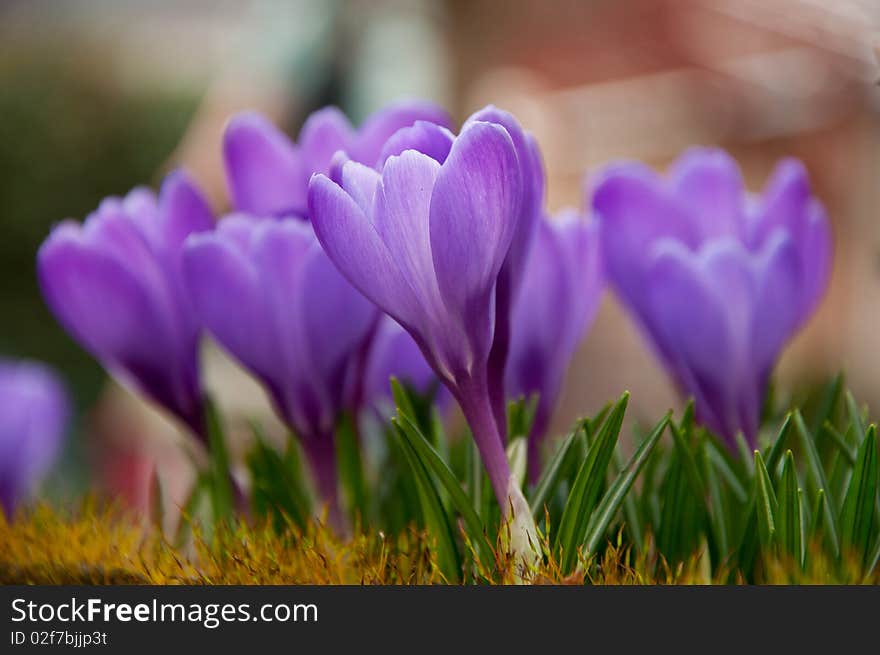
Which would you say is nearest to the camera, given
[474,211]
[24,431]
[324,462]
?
[474,211]

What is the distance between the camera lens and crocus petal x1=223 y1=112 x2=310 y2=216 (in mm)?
371

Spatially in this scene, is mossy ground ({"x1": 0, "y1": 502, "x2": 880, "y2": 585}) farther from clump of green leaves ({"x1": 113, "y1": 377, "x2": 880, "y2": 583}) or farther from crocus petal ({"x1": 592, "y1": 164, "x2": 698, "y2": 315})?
crocus petal ({"x1": 592, "y1": 164, "x2": 698, "y2": 315})

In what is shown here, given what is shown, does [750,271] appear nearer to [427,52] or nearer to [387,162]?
[387,162]

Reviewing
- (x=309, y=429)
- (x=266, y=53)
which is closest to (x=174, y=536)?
(x=309, y=429)

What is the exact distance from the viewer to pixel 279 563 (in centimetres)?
29

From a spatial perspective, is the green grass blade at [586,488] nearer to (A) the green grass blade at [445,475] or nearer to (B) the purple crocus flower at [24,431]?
(A) the green grass blade at [445,475]

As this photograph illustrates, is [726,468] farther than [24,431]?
No

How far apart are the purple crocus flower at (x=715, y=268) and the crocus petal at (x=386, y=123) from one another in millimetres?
81

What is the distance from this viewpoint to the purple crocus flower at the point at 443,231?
26 cm

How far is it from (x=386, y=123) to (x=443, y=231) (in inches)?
4.3

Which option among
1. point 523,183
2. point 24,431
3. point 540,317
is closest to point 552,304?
point 540,317

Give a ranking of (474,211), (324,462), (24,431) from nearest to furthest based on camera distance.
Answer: (474,211), (324,462), (24,431)

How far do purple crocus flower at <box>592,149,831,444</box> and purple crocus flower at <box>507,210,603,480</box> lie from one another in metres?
0.02

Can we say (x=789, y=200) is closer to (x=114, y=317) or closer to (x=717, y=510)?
(x=717, y=510)
